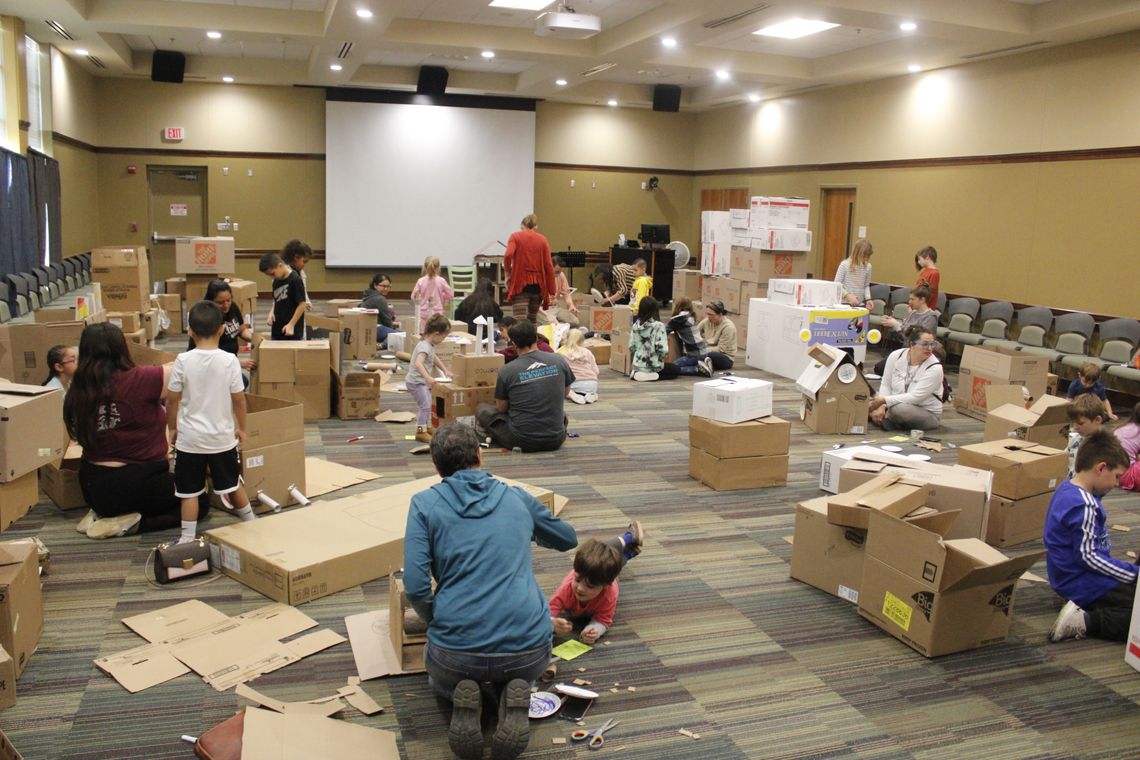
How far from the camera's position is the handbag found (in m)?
4.12

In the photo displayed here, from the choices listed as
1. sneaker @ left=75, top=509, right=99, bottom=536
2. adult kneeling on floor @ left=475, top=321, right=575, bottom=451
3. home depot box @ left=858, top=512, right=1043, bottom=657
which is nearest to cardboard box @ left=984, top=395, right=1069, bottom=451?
home depot box @ left=858, top=512, right=1043, bottom=657

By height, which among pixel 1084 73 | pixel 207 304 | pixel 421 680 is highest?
pixel 1084 73

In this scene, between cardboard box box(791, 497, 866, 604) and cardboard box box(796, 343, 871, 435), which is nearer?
cardboard box box(791, 497, 866, 604)

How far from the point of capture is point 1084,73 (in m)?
9.73

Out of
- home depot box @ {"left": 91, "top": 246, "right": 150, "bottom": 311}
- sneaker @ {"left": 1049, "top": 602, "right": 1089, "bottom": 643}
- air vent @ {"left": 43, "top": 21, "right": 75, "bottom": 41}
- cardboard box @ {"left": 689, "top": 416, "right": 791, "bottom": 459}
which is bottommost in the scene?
sneaker @ {"left": 1049, "top": 602, "right": 1089, "bottom": 643}

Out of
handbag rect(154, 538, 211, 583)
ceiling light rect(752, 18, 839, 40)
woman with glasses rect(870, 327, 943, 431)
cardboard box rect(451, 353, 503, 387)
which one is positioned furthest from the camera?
ceiling light rect(752, 18, 839, 40)

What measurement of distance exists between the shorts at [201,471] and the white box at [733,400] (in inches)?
113

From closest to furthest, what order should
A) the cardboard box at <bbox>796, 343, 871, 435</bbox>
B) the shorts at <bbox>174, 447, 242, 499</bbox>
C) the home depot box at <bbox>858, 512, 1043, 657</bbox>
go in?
the home depot box at <bbox>858, 512, 1043, 657</bbox>
the shorts at <bbox>174, 447, 242, 499</bbox>
the cardboard box at <bbox>796, 343, 871, 435</bbox>

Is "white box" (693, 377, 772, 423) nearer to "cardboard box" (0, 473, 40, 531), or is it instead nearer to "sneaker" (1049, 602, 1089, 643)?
"sneaker" (1049, 602, 1089, 643)

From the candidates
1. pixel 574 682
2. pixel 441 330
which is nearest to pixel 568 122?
pixel 441 330

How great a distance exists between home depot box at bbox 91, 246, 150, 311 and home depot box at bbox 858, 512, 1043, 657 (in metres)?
8.29

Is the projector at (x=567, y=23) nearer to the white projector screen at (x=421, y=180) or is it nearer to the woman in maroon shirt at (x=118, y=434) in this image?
the woman in maroon shirt at (x=118, y=434)

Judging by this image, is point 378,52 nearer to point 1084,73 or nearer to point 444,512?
point 1084,73

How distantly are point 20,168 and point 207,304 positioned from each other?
7.48 metres
